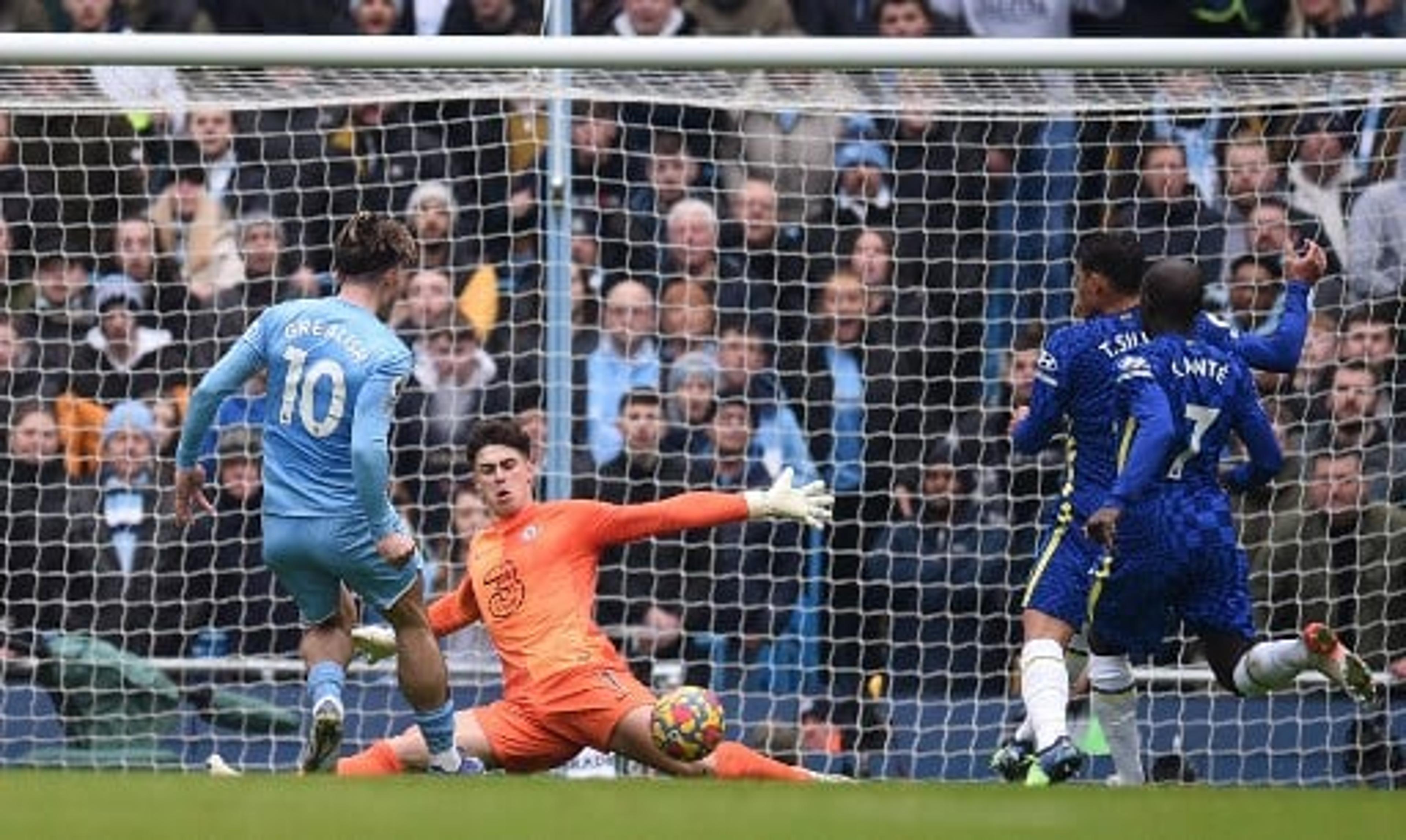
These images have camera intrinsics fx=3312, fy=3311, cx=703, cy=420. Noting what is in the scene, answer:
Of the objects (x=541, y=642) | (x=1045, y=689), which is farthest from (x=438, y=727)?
(x=1045, y=689)

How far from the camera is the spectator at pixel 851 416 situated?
42.2 ft

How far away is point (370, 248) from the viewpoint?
10555mm

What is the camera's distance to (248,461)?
13023 millimetres

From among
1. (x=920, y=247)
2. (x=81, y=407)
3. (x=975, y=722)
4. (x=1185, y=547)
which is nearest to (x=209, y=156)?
(x=81, y=407)

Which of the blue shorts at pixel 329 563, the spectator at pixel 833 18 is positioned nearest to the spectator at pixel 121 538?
the blue shorts at pixel 329 563

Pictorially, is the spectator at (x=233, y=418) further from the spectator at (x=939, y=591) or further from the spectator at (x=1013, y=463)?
the spectator at (x=1013, y=463)

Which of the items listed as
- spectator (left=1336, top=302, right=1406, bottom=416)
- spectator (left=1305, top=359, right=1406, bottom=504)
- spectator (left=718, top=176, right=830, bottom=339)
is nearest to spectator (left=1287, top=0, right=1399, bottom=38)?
spectator (left=1336, top=302, right=1406, bottom=416)

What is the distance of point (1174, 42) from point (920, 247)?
1.97 metres

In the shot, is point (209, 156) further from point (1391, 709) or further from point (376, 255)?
point (1391, 709)

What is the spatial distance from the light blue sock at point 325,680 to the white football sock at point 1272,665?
9.54ft

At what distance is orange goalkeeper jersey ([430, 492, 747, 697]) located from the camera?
36.3 ft

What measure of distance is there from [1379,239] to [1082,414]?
2.25m

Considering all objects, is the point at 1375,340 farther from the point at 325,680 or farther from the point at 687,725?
the point at 325,680

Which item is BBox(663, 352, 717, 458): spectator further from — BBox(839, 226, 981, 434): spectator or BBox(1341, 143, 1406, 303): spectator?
BBox(1341, 143, 1406, 303): spectator
